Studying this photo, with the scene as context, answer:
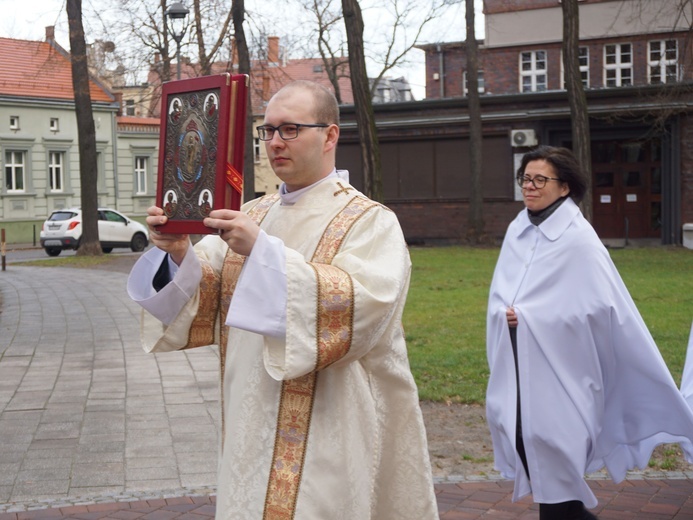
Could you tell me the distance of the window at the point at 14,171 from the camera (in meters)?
44.6

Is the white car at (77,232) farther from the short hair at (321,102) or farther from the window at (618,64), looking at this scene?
the short hair at (321,102)

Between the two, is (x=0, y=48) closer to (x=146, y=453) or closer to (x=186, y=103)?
(x=146, y=453)

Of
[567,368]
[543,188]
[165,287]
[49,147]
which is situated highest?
[49,147]

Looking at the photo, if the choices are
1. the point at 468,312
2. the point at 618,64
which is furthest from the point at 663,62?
the point at 468,312

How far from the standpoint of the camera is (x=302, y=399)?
10.5 ft

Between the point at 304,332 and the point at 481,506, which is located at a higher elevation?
the point at 304,332

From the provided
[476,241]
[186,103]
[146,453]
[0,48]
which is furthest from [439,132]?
[186,103]

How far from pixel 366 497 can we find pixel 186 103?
1.31 meters

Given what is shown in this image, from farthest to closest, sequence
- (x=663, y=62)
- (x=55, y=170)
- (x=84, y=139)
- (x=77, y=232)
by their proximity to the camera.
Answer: (x=55, y=170) → (x=77, y=232) → (x=663, y=62) → (x=84, y=139)

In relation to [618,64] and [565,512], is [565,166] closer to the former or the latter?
[565,512]

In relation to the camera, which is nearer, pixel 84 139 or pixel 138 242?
pixel 84 139

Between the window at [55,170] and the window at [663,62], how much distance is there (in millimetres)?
25185

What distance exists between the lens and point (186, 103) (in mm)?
3230

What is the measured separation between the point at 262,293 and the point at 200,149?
519mm
